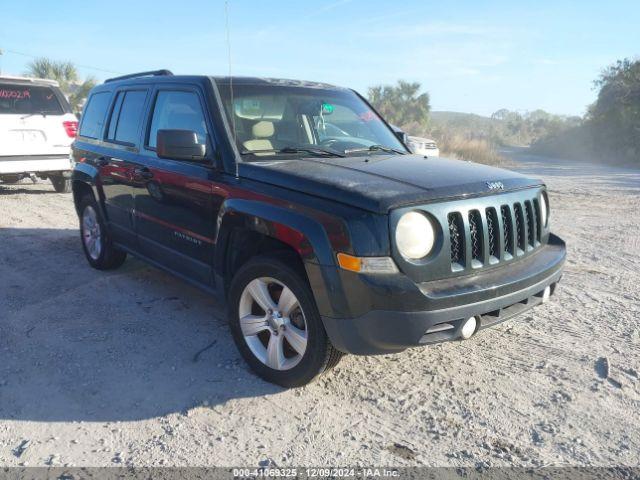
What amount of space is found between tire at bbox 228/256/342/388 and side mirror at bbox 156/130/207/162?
2.82ft

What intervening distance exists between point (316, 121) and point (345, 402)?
2190 millimetres

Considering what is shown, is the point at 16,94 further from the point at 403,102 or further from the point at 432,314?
the point at 403,102

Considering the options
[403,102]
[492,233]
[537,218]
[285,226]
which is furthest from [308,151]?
[403,102]

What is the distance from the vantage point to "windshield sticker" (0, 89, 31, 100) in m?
9.12

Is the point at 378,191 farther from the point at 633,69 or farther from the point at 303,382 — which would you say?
the point at 633,69

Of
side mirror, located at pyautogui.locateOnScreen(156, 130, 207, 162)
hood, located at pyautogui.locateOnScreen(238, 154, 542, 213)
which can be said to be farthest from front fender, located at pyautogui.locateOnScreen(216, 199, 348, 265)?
A: side mirror, located at pyautogui.locateOnScreen(156, 130, 207, 162)

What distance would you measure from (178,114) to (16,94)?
6.64m

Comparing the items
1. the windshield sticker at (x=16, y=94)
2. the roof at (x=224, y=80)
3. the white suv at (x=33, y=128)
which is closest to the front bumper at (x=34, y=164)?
the white suv at (x=33, y=128)

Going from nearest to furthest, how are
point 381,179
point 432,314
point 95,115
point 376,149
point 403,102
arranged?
point 432,314, point 381,179, point 376,149, point 95,115, point 403,102

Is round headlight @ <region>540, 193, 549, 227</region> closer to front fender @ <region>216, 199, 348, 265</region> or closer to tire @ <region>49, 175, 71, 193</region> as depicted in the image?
front fender @ <region>216, 199, 348, 265</region>

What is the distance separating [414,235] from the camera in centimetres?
291

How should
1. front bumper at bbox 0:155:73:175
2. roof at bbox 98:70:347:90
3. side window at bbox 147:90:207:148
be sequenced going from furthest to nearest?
Answer: front bumper at bbox 0:155:73:175
roof at bbox 98:70:347:90
side window at bbox 147:90:207:148

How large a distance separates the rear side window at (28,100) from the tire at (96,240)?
453 cm

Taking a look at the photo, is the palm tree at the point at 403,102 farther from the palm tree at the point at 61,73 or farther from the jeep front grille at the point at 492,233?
the jeep front grille at the point at 492,233
